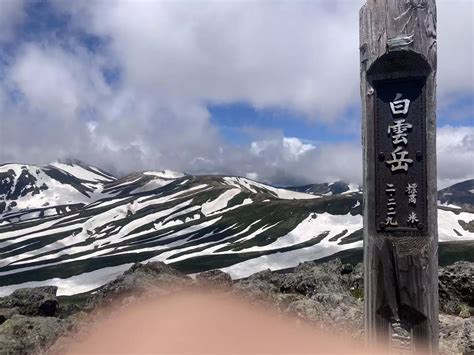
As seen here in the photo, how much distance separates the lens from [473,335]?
1042 cm

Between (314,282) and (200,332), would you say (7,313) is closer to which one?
(200,332)

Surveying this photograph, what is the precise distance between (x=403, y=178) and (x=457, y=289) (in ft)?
32.3

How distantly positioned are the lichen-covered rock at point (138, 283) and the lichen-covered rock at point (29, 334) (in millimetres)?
2031

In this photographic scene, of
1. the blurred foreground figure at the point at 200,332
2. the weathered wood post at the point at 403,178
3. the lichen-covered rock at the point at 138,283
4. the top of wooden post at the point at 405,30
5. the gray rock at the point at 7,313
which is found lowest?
the gray rock at the point at 7,313

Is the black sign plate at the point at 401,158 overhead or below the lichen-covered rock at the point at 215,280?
overhead

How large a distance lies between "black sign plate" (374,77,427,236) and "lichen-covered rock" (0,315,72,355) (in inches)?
384

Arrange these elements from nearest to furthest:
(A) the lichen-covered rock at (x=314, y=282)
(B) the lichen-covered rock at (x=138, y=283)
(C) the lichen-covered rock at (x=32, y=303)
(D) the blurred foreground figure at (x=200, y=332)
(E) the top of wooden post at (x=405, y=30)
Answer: (E) the top of wooden post at (x=405, y=30), (D) the blurred foreground figure at (x=200, y=332), (B) the lichen-covered rock at (x=138, y=283), (A) the lichen-covered rock at (x=314, y=282), (C) the lichen-covered rock at (x=32, y=303)

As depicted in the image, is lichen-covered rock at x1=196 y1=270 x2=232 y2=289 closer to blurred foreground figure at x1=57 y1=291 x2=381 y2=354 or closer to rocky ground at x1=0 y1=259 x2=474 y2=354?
rocky ground at x1=0 y1=259 x2=474 y2=354

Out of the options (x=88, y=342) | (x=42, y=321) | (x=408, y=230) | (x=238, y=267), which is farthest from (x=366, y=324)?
(x=238, y=267)

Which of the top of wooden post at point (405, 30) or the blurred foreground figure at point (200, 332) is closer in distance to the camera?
the top of wooden post at point (405, 30)

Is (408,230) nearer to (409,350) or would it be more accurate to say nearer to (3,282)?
(409,350)

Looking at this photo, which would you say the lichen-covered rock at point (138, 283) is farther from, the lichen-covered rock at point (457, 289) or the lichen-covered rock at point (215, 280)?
the lichen-covered rock at point (457, 289)

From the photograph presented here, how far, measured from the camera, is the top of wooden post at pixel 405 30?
7.67 m

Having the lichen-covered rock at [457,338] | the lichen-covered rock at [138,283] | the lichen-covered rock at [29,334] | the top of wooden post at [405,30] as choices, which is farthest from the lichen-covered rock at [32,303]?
the top of wooden post at [405,30]
